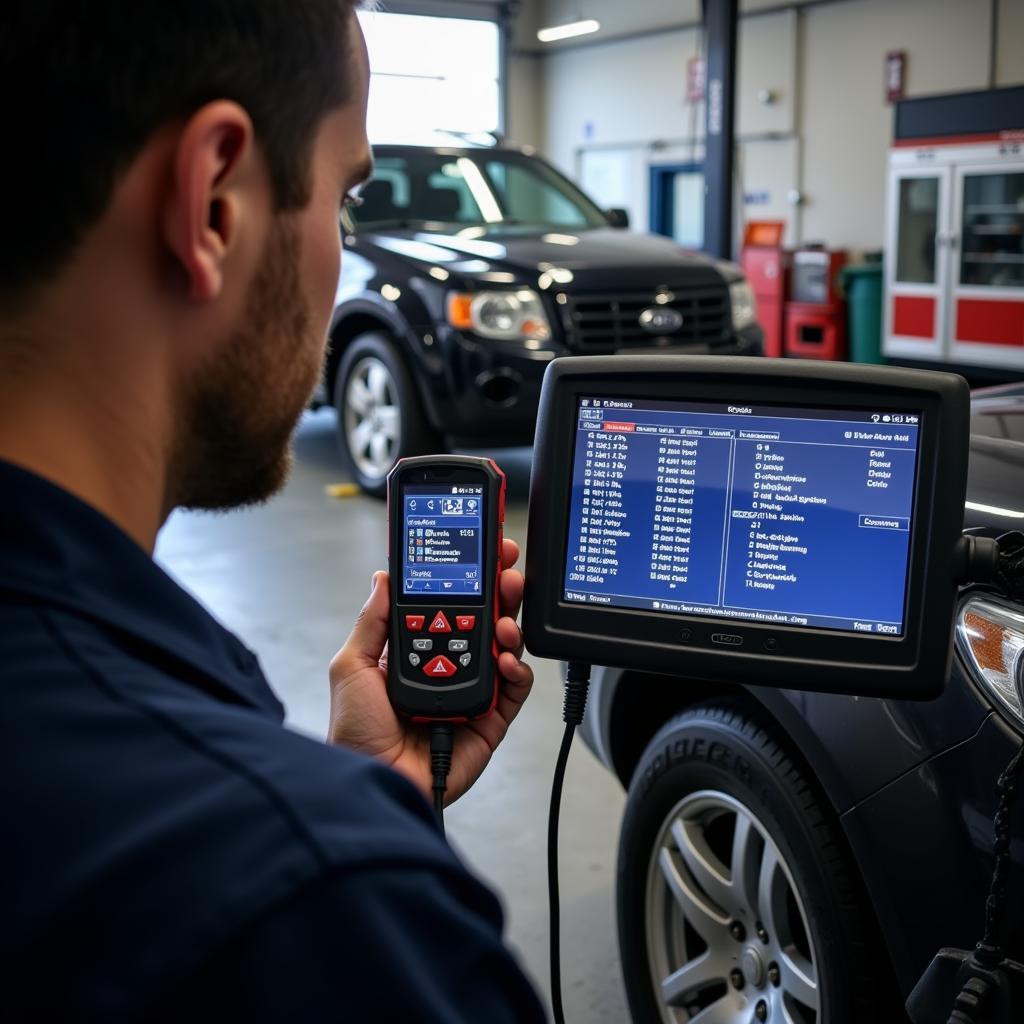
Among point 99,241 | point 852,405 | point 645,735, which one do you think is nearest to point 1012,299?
point 645,735

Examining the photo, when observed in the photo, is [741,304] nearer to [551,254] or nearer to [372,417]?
[551,254]

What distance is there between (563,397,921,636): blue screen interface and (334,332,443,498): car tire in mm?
4017

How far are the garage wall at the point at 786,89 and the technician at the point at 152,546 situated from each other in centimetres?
1087

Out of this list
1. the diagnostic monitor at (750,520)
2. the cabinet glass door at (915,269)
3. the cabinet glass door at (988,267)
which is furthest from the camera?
the cabinet glass door at (915,269)

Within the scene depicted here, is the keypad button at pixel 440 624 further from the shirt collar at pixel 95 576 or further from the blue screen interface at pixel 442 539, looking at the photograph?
the shirt collar at pixel 95 576

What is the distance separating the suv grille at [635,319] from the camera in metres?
5.12

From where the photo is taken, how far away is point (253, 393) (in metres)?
0.77

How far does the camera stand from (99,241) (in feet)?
2.23

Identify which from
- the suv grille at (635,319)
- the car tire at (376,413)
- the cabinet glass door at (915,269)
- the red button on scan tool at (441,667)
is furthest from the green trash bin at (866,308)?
the red button on scan tool at (441,667)

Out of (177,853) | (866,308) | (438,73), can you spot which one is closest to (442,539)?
(177,853)

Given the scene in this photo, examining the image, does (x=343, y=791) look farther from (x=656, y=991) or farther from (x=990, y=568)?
(x=656, y=991)

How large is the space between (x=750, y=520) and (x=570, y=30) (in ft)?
47.5

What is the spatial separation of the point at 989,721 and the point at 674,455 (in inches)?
19.2

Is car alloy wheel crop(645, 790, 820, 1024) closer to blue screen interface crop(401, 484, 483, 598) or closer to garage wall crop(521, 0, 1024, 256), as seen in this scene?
blue screen interface crop(401, 484, 483, 598)
